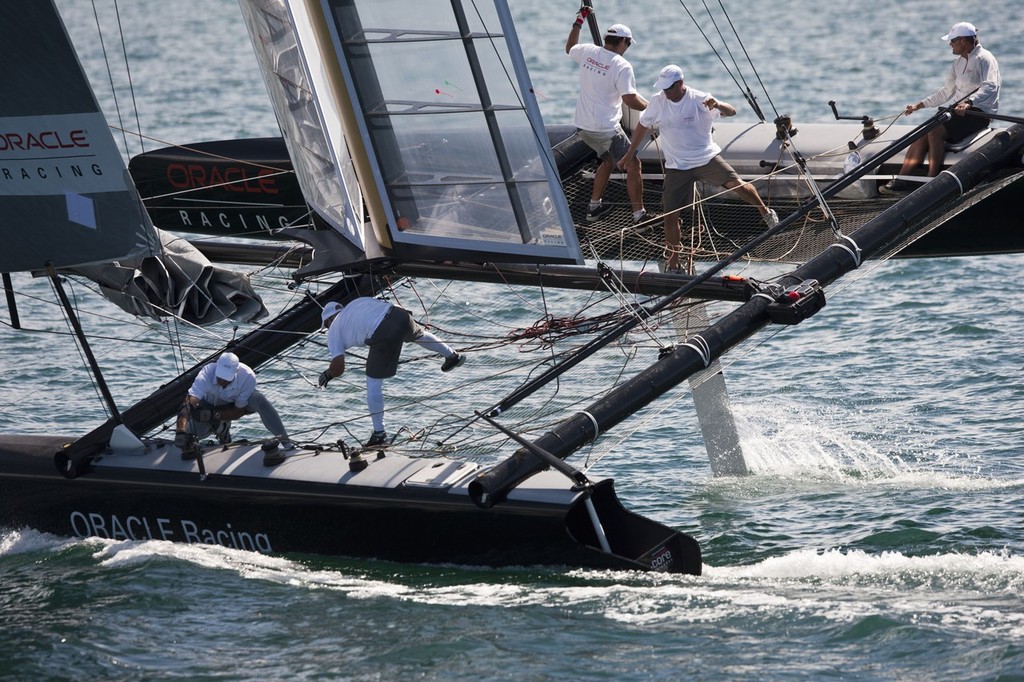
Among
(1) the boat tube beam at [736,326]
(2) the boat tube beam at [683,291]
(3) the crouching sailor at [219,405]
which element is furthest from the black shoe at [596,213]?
(3) the crouching sailor at [219,405]

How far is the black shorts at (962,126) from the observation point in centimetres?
1061

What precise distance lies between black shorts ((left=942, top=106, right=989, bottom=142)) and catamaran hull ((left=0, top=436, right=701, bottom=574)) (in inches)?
157

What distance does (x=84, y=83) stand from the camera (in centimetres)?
936

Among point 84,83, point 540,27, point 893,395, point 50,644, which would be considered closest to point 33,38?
point 84,83

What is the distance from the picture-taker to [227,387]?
9359 mm

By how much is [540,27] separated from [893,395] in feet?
91.1

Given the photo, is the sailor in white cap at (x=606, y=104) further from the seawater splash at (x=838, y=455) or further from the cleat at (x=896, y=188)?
the seawater splash at (x=838, y=455)

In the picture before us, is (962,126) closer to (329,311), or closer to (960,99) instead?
(960,99)

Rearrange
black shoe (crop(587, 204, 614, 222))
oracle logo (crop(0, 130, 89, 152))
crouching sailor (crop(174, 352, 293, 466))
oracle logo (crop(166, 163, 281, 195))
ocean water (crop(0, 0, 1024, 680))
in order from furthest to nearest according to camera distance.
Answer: oracle logo (crop(166, 163, 281, 195))
black shoe (crop(587, 204, 614, 222))
oracle logo (crop(0, 130, 89, 152))
crouching sailor (crop(174, 352, 293, 466))
ocean water (crop(0, 0, 1024, 680))

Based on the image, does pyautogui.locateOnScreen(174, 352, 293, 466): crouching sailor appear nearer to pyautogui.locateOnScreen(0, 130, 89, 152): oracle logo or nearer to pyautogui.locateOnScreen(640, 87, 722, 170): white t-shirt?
pyautogui.locateOnScreen(0, 130, 89, 152): oracle logo

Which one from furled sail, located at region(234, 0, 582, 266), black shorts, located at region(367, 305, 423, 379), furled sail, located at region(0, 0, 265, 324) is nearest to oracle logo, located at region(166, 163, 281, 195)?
furled sail, located at region(234, 0, 582, 266)

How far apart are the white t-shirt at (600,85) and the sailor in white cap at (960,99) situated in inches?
73.1

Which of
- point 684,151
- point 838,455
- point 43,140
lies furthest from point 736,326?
point 43,140

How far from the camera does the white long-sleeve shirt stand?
10.3 meters
